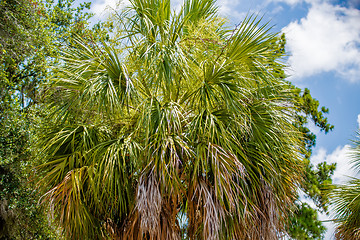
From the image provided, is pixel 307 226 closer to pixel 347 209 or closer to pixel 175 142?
pixel 347 209

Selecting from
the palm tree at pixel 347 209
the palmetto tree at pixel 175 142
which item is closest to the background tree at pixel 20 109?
the palmetto tree at pixel 175 142

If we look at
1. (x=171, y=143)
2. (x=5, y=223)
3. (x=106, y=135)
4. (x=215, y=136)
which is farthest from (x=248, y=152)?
(x=5, y=223)

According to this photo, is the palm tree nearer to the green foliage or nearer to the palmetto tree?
the palmetto tree

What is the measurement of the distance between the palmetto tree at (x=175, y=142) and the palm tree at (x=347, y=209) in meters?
2.86

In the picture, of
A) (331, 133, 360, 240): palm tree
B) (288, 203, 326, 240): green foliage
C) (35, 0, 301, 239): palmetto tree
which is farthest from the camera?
(288, 203, 326, 240): green foliage

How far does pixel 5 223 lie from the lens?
26.6 feet

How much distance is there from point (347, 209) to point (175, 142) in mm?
4823

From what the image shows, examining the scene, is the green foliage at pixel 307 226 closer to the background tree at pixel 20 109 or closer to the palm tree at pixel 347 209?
the palm tree at pixel 347 209

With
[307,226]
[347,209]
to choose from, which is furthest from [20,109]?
[307,226]

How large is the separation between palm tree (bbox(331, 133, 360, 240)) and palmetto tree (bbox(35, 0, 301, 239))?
113 inches

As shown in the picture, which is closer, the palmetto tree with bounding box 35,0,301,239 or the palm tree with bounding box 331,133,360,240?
the palmetto tree with bounding box 35,0,301,239

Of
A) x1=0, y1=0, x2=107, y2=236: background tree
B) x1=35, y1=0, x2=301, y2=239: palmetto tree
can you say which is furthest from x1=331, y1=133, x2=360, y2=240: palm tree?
x1=0, y1=0, x2=107, y2=236: background tree

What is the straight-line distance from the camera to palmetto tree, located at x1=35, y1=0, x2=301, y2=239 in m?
4.61

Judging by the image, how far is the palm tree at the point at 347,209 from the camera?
24.4 feet
